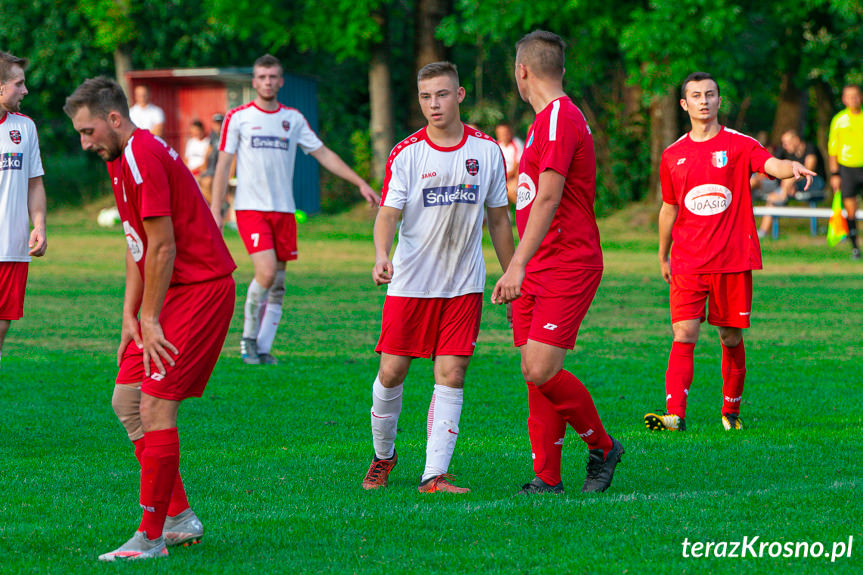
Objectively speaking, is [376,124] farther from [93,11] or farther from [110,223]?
[93,11]

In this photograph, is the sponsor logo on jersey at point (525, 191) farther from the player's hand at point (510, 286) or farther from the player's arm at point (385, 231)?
the player's arm at point (385, 231)

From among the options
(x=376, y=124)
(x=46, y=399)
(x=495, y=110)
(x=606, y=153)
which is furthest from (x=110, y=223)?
(x=46, y=399)

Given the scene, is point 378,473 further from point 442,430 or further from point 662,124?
point 662,124

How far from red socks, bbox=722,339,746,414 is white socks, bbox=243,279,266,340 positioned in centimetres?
439

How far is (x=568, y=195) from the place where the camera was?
19.0 feet

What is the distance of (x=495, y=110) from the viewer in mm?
31266

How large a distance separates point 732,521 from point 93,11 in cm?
3204

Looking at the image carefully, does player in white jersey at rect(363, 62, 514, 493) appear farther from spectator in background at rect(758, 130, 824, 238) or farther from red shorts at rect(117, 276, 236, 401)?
spectator in background at rect(758, 130, 824, 238)

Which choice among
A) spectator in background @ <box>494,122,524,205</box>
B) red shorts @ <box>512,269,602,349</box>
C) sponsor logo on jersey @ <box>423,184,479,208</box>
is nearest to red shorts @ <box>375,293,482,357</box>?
red shorts @ <box>512,269,602,349</box>

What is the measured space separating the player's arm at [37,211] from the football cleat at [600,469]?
12.1 feet

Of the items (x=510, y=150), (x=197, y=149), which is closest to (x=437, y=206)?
(x=510, y=150)

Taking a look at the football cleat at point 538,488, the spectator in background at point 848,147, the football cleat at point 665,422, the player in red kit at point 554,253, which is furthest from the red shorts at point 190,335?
the spectator in background at point 848,147

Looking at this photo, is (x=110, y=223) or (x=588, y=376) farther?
(x=110, y=223)

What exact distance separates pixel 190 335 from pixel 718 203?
14.1 ft
